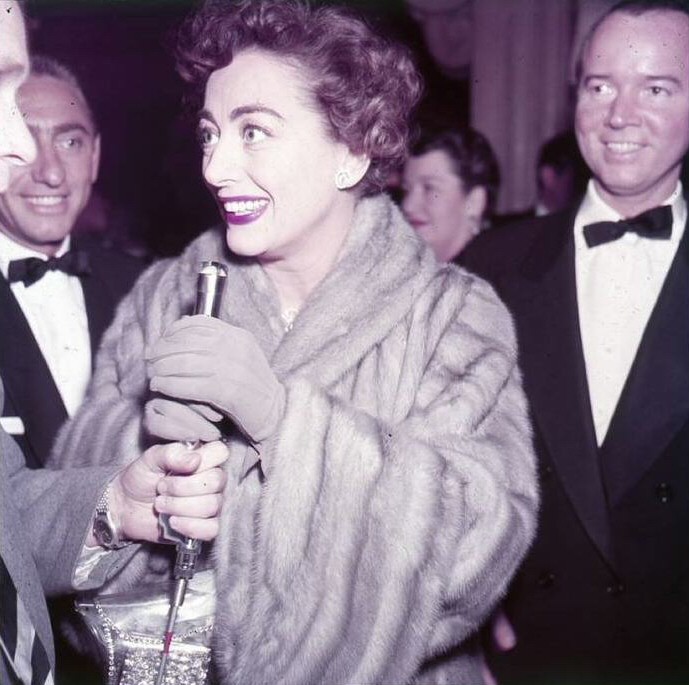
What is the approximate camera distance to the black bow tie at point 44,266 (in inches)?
108

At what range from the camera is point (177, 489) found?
5.46 feet

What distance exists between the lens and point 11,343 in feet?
8.45

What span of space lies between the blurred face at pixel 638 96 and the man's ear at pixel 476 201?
58.1 inches

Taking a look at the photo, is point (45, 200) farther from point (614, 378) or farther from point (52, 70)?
point (614, 378)

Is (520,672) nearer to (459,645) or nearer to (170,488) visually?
(459,645)

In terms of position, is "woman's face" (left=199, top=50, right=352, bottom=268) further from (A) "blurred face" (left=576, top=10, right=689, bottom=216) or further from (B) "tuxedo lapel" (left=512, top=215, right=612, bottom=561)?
(A) "blurred face" (left=576, top=10, right=689, bottom=216)

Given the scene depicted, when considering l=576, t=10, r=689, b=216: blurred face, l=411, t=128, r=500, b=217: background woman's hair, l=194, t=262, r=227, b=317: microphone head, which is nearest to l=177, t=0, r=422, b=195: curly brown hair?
Result: l=194, t=262, r=227, b=317: microphone head

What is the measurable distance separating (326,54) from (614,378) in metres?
1.24

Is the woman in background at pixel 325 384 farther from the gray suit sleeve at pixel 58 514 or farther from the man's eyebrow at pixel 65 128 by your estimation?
the man's eyebrow at pixel 65 128

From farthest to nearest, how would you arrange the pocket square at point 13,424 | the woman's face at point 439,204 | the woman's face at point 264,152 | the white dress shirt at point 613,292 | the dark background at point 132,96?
the dark background at point 132,96 < the woman's face at point 439,204 < the white dress shirt at point 613,292 < the pocket square at point 13,424 < the woman's face at point 264,152

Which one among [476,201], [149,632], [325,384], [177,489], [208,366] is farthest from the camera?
[476,201]

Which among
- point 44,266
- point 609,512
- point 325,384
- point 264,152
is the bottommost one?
point 609,512

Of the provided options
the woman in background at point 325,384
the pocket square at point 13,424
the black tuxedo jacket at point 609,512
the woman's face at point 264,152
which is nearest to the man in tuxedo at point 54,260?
the pocket square at point 13,424

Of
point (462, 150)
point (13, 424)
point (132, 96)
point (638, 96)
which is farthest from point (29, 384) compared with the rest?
point (132, 96)
